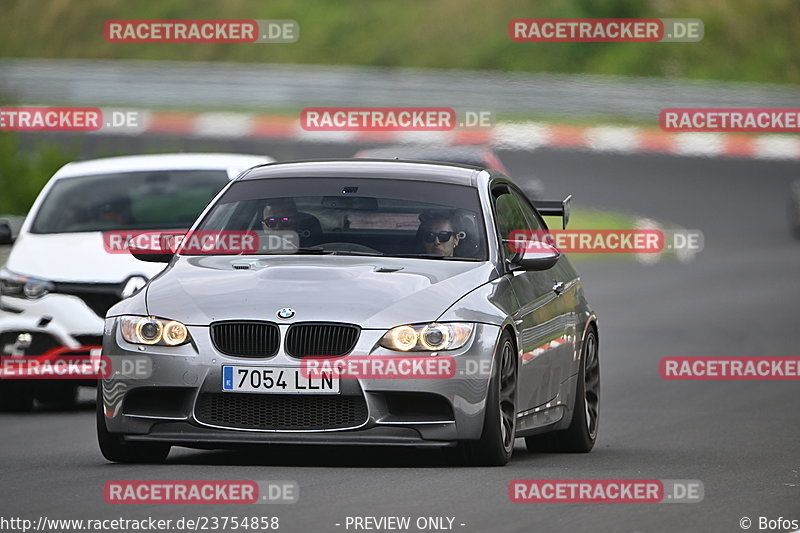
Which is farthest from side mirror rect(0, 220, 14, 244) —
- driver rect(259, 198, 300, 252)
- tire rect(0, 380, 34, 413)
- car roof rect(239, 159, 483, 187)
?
driver rect(259, 198, 300, 252)

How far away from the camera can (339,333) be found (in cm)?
905

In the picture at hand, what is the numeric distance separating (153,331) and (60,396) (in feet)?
17.2

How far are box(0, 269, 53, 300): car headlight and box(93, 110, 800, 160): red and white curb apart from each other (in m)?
21.9

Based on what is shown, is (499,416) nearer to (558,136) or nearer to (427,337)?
(427,337)

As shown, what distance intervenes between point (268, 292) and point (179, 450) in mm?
1739

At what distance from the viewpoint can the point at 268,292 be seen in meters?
9.23

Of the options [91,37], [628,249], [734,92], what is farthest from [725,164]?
[91,37]

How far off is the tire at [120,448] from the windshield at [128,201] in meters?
4.68

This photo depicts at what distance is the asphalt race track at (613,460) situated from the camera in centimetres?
788
